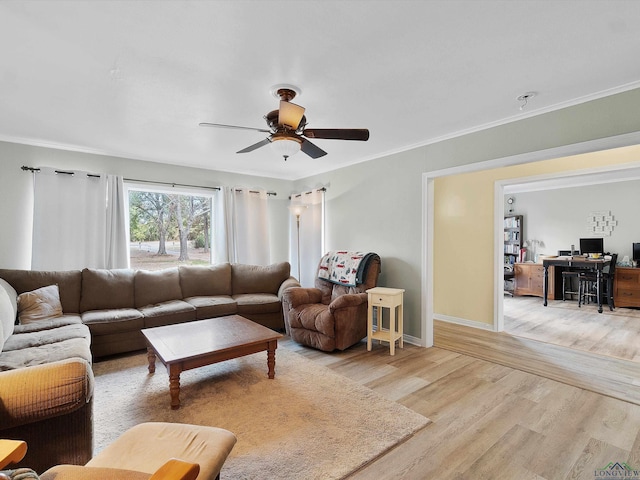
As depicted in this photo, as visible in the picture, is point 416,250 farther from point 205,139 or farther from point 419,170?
point 205,139

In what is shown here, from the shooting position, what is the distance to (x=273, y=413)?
7.61 ft

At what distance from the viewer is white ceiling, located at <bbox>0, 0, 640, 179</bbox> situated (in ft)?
5.34

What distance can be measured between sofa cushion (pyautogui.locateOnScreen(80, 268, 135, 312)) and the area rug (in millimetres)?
799

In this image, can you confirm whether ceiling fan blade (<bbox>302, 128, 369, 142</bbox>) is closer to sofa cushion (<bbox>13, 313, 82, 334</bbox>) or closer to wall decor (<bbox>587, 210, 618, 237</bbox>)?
sofa cushion (<bbox>13, 313, 82, 334</bbox>)

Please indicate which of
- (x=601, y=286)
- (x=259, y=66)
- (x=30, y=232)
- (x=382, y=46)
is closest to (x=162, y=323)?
(x=30, y=232)

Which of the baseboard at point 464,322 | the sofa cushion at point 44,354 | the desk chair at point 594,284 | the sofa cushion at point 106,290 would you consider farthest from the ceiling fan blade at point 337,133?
the desk chair at point 594,284

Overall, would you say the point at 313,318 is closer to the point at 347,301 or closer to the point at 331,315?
the point at 331,315

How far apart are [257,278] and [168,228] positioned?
1630 mm

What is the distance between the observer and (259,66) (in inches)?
83.1

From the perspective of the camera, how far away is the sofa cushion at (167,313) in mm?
3549

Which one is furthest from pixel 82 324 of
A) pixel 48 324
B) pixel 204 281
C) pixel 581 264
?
pixel 581 264

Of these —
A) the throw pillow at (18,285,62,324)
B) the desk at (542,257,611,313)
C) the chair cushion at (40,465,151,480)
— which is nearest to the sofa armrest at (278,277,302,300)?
the throw pillow at (18,285,62,324)

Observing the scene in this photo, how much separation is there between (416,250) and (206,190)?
338 cm

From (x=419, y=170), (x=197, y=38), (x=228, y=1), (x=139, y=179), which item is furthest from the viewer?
(x=139, y=179)
